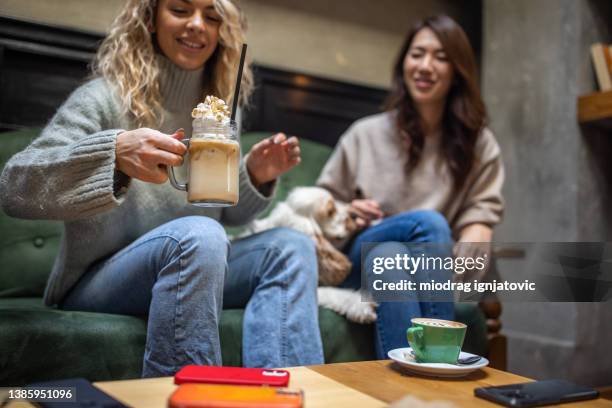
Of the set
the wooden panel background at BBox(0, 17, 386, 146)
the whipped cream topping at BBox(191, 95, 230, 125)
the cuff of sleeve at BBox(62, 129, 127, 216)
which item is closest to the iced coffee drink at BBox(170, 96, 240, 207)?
the whipped cream topping at BBox(191, 95, 230, 125)

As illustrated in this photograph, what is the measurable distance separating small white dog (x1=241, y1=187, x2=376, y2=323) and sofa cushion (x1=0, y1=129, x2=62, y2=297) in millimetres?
557

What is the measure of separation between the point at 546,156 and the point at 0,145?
2.04 meters

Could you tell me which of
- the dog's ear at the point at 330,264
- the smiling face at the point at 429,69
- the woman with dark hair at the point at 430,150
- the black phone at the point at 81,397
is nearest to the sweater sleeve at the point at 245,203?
the dog's ear at the point at 330,264

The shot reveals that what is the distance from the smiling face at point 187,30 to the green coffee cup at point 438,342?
0.66 metres

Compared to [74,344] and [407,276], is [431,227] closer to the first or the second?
[407,276]

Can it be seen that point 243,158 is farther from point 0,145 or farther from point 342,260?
point 0,145

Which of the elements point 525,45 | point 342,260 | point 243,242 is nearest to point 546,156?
point 525,45

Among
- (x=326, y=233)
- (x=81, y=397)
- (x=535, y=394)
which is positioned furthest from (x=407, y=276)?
(x=81, y=397)

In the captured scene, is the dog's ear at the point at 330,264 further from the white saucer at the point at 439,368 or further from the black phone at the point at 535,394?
the black phone at the point at 535,394

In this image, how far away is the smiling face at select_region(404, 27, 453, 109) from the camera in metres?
1.87

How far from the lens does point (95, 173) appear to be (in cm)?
97

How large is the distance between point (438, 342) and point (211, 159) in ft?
1.48

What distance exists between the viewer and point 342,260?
1.55 meters

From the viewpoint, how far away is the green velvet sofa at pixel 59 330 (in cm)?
108
